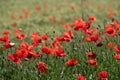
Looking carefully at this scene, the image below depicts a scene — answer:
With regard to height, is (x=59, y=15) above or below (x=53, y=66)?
below

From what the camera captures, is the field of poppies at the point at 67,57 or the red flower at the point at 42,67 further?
the field of poppies at the point at 67,57

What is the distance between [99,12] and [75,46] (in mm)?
10611

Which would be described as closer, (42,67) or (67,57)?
(42,67)

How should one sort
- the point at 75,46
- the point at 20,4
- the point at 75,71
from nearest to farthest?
the point at 75,71 → the point at 75,46 → the point at 20,4

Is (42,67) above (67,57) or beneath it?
above

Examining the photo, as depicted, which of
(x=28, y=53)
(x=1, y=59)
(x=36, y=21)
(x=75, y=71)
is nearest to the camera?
(x=28, y=53)

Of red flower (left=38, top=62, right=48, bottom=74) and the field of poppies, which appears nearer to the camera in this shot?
red flower (left=38, top=62, right=48, bottom=74)

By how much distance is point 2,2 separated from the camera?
18.9 meters

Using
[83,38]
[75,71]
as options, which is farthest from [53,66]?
[83,38]

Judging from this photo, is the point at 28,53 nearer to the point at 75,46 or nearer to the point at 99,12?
the point at 75,46

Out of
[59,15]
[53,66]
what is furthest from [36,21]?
[53,66]

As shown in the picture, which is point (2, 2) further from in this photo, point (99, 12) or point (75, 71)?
point (75, 71)

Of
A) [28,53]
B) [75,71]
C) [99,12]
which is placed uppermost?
[28,53]

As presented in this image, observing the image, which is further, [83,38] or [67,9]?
[67,9]
